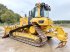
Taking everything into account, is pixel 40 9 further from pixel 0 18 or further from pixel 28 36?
pixel 0 18

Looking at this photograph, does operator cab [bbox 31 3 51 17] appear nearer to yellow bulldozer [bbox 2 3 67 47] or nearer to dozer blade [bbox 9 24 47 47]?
yellow bulldozer [bbox 2 3 67 47]

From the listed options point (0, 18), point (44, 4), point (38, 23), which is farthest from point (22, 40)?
point (0, 18)

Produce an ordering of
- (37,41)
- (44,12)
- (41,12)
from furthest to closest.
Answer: (44,12)
(41,12)
(37,41)

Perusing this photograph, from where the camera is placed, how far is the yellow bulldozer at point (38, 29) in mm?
13797

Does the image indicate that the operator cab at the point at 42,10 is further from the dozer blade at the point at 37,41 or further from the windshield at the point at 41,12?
the dozer blade at the point at 37,41

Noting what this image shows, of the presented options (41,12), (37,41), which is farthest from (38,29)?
(41,12)

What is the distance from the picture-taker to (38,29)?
48.9 feet

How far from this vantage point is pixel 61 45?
13.1 meters

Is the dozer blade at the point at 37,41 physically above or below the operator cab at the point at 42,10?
below

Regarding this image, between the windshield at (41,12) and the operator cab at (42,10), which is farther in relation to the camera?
the windshield at (41,12)

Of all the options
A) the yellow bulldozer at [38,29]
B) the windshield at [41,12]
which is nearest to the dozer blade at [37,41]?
the yellow bulldozer at [38,29]

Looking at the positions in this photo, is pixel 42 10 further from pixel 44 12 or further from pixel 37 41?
pixel 37 41

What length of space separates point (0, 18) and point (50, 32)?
56.6 metres

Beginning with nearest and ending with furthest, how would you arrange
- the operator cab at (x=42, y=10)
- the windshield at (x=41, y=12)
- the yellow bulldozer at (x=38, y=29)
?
the yellow bulldozer at (x=38, y=29) → the operator cab at (x=42, y=10) → the windshield at (x=41, y=12)
